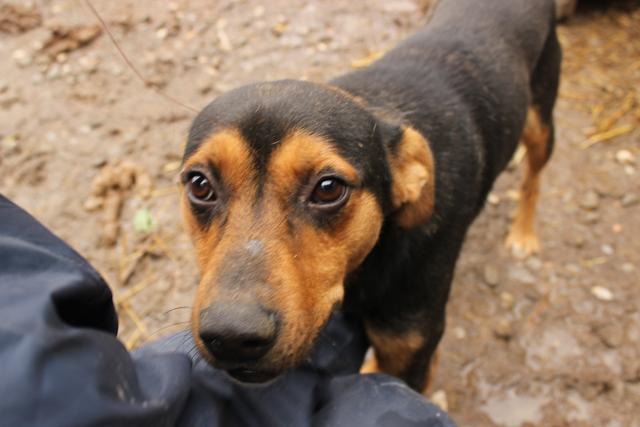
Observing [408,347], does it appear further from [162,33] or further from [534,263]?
[162,33]

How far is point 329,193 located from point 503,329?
89.2 inches

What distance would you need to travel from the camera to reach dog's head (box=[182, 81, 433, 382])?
165cm

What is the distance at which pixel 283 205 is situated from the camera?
1954mm

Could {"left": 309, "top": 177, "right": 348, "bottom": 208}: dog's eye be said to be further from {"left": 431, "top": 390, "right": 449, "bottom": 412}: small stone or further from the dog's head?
{"left": 431, "top": 390, "right": 449, "bottom": 412}: small stone

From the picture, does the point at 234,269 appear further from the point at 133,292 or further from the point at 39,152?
the point at 39,152

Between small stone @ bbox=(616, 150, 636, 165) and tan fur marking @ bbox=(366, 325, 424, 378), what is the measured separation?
3273 millimetres

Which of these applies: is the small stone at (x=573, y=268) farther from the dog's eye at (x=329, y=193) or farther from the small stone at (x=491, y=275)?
the dog's eye at (x=329, y=193)

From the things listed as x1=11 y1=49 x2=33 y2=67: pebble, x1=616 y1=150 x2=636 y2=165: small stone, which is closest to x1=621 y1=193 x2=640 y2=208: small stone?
x1=616 y1=150 x2=636 y2=165: small stone

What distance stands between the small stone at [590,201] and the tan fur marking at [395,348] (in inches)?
103

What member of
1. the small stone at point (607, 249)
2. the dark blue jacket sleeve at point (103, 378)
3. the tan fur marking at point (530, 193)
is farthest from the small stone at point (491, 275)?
the dark blue jacket sleeve at point (103, 378)

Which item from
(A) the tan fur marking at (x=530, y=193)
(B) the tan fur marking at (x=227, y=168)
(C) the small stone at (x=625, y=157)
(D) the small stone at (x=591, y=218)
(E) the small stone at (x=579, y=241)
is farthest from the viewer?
(C) the small stone at (x=625, y=157)

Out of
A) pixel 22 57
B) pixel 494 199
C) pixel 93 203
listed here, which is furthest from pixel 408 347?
pixel 22 57

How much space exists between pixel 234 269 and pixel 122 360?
0.45 meters

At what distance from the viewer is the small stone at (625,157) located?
482cm
